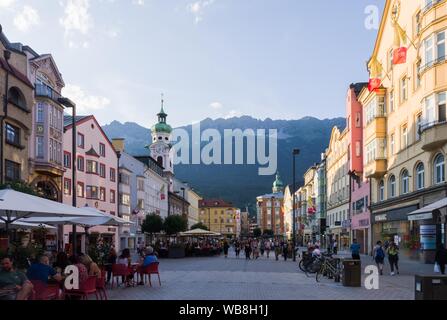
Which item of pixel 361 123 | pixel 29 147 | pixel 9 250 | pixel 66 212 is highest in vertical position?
pixel 361 123

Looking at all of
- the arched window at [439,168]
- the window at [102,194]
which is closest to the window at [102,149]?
the window at [102,194]

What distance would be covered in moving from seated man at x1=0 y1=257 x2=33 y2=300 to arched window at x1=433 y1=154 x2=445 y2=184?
Answer: 27.2 meters

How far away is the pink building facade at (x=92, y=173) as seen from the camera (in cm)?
5334

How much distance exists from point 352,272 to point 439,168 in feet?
53.0

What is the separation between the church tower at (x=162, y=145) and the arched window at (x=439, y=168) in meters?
80.3

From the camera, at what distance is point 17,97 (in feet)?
132

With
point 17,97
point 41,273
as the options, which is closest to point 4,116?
point 17,97

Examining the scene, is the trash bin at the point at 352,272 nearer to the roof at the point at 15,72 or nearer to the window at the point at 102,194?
the roof at the point at 15,72

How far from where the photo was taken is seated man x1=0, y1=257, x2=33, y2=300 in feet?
35.0

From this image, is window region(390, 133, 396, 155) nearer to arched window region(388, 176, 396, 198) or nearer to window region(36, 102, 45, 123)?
arched window region(388, 176, 396, 198)
